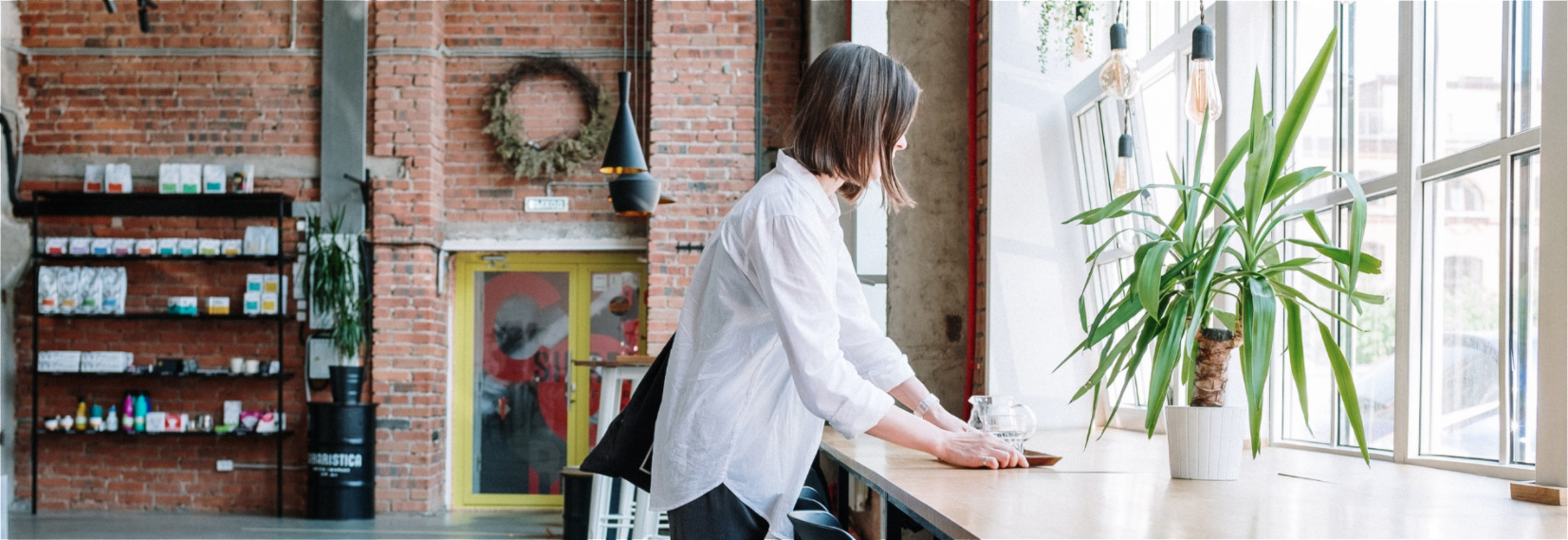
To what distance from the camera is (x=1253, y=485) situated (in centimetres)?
179

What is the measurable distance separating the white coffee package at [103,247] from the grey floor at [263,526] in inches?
64.9

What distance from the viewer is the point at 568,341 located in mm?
7855

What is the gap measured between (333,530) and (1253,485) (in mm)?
6001

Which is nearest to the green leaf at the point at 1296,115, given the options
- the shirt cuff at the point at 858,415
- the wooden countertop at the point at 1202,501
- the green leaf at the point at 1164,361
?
the green leaf at the point at 1164,361

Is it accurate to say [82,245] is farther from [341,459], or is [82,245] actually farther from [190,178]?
[341,459]

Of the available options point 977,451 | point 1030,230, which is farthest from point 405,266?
point 977,451

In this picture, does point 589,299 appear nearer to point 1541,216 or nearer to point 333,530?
point 333,530

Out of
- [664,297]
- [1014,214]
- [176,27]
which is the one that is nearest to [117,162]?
[176,27]

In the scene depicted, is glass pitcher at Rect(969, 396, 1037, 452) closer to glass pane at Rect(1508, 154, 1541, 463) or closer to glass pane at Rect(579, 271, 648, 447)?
glass pane at Rect(1508, 154, 1541, 463)

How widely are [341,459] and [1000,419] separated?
229 inches

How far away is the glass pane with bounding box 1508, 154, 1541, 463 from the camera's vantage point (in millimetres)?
2037

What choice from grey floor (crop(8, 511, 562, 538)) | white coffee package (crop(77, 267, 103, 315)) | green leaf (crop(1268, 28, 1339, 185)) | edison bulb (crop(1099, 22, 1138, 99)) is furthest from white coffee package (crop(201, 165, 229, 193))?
green leaf (crop(1268, 28, 1339, 185))

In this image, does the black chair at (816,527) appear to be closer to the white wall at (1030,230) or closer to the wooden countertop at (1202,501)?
the wooden countertop at (1202,501)

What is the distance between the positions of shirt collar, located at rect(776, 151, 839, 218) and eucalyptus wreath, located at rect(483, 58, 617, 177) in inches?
232
